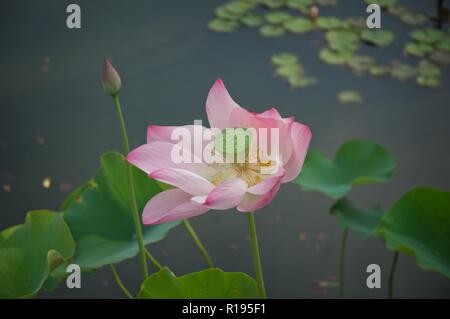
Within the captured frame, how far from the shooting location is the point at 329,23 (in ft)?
9.36

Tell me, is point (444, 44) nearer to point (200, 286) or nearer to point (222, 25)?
point (222, 25)

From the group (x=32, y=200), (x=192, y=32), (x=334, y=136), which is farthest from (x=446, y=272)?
(x=192, y=32)

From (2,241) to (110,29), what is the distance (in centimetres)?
192

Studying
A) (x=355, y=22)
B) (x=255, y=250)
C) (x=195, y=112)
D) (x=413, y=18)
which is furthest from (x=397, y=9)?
(x=255, y=250)

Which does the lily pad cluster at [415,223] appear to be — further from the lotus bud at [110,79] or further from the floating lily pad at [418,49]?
the floating lily pad at [418,49]

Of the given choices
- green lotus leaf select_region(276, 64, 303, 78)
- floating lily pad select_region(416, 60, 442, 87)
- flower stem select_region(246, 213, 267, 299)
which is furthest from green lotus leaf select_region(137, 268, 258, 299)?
floating lily pad select_region(416, 60, 442, 87)

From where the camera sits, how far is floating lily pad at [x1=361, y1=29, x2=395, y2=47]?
107 inches

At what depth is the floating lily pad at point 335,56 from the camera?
2.61 meters

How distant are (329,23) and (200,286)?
90.7 inches

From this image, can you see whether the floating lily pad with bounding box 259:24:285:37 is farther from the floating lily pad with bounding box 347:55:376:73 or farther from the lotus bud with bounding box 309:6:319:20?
the floating lily pad with bounding box 347:55:376:73

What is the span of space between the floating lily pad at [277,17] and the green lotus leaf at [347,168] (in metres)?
1.41

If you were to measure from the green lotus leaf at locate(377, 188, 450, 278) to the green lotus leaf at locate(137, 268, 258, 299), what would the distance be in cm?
42

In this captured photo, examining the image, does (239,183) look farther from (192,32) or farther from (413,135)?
(192,32)

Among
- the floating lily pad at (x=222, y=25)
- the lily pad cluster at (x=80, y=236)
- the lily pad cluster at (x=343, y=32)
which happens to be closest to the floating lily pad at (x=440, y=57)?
the lily pad cluster at (x=343, y=32)
